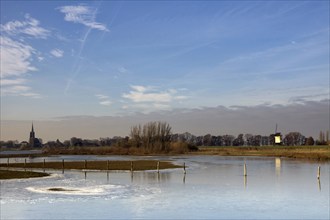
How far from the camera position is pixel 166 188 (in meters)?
31.6

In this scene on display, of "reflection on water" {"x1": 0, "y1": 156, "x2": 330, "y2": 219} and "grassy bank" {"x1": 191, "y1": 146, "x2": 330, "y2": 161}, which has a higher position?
"reflection on water" {"x1": 0, "y1": 156, "x2": 330, "y2": 219}

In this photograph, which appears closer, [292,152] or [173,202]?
[173,202]

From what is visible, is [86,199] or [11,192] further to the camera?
[11,192]

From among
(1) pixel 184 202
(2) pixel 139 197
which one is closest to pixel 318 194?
(1) pixel 184 202

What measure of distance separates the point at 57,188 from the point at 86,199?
761 cm

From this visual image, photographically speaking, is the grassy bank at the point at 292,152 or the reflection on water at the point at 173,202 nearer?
the reflection on water at the point at 173,202

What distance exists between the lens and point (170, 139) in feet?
472

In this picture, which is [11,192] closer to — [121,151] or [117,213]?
[117,213]

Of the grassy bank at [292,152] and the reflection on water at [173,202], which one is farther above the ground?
the reflection on water at [173,202]

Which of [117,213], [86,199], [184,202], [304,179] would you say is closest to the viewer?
[117,213]

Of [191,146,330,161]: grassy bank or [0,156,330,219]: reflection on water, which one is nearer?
[0,156,330,219]: reflection on water

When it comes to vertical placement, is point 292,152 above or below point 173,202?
below

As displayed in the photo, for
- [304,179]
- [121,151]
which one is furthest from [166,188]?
[121,151]

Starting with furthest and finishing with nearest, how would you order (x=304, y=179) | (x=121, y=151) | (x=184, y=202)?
(x=121, y=151) < (x=304, y=179) < (x=184, y=202)
